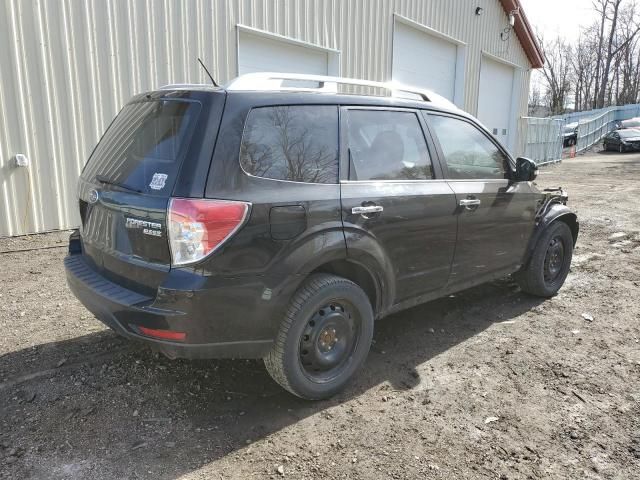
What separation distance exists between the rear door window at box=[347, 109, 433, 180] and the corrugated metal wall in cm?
482

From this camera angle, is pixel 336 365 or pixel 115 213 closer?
pixel 115 213

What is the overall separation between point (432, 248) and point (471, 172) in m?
0.78

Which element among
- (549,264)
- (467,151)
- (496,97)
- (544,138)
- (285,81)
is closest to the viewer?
(285,81)

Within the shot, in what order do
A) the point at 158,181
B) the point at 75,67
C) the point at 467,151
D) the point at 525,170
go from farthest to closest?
the point at 75,67, the point at 525,170, the point at 467,151, the point at 158,181

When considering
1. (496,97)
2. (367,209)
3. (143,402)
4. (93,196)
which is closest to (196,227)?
(93,196)

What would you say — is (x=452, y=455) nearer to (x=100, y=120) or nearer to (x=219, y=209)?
(x=219, y=209)

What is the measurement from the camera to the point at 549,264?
Result: 4.93 meters

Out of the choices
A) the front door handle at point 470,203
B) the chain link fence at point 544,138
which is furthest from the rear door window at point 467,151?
the chain link fence at point 544,138

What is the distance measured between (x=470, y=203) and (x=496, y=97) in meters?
14.4

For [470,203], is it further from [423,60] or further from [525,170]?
[423,60]

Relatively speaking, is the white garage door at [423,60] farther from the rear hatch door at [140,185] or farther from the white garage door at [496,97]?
the rear hatch door at [140,185]

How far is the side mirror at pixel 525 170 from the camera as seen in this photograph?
4270 mm

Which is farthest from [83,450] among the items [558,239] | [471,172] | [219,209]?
Result: [558,239]

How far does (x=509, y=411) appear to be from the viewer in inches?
121
